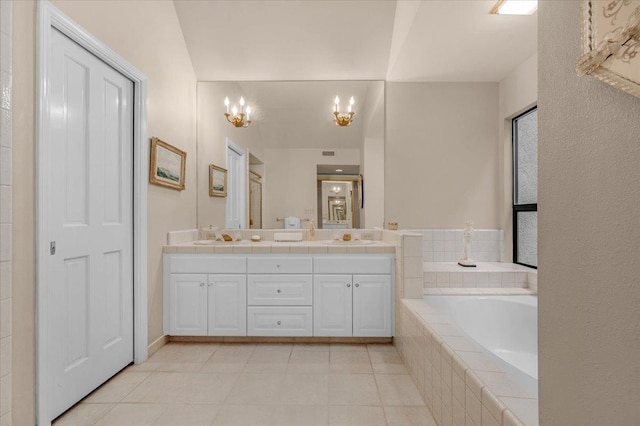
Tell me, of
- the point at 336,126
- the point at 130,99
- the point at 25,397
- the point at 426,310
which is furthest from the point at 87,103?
the point at 426,310

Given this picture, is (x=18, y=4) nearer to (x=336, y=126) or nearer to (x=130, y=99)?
(x=130, y=99)

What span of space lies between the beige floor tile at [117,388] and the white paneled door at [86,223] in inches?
1.7

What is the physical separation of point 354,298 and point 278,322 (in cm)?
61

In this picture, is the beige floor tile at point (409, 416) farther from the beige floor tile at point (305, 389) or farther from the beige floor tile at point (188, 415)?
the beige floor tile at point (188, 415)

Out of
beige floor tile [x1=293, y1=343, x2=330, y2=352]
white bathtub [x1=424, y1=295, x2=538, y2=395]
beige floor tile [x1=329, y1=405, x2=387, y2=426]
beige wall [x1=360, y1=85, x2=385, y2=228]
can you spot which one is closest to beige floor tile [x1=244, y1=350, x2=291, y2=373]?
beige floor tile [x1=293, y1=343, x2=330, y2=352]

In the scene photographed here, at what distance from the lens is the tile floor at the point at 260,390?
5.70 ft

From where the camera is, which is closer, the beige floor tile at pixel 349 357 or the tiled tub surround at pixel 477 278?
the beige floor tile at pixel 349 357

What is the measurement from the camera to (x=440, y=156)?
11.0 ft

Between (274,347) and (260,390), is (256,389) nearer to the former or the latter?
(260,390)

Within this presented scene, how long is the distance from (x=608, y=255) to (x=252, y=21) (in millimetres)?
3079

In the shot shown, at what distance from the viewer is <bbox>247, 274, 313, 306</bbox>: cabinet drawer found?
271 centimetres

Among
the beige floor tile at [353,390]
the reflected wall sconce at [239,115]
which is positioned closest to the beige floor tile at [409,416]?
the beige floor tile at [353,390]

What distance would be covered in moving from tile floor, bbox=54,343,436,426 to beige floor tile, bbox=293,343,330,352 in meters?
0.02

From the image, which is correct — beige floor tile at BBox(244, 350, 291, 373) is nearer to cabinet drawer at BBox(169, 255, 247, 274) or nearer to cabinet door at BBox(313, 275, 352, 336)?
cabinet door at BBox(313, 275, 352, 336)
